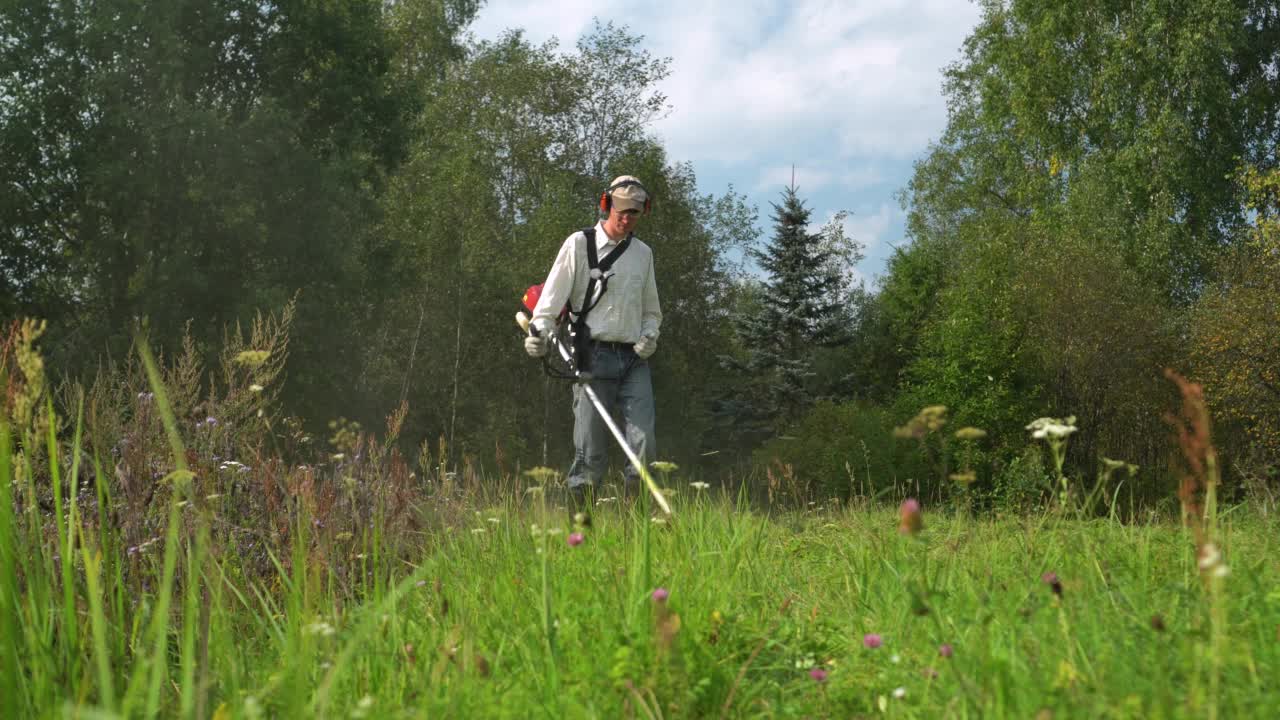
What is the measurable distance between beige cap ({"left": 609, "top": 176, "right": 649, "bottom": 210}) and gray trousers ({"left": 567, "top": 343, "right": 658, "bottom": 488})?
0.87 meters

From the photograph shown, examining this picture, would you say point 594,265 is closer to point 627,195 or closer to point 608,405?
Result: point 627,195

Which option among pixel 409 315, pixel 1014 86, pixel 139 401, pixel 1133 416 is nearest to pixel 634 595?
pixel 139 401

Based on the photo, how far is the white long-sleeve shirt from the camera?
7062 millimetres

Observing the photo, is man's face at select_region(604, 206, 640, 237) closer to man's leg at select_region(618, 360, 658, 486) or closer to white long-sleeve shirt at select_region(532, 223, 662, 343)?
white long-sleeve shirt at select_region(532, 223, 662, 343)

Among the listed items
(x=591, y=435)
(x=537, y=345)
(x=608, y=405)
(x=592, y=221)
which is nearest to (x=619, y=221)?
(x=537, y=345)

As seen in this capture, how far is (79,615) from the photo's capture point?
393cm

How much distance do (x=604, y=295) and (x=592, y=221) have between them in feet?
85.4

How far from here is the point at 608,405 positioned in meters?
7.08

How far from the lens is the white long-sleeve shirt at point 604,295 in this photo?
23.2 feet

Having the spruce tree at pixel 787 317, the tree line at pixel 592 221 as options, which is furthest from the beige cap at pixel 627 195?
the spruce tree at pixel 787 317

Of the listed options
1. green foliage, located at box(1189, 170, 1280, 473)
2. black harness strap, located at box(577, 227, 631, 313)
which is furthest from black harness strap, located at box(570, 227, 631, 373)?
green foliage, located at box(1189, 170, 1280, 473)

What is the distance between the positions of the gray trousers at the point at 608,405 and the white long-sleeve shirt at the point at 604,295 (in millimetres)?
127

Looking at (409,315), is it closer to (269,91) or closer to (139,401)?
(269,91)

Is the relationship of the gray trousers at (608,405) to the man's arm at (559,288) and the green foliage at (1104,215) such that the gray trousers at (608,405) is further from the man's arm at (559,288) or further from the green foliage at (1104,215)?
the green foliage at (1104,215)
